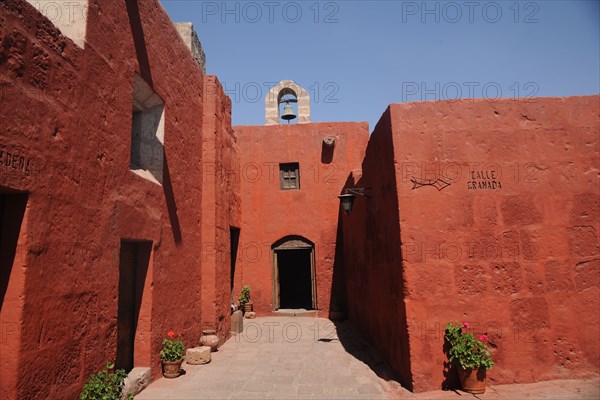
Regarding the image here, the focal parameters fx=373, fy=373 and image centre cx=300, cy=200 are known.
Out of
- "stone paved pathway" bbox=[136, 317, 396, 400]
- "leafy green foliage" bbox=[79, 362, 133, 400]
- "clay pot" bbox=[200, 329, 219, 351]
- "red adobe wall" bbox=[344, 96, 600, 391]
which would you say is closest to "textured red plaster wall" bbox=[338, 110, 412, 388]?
"red adobe wall" bbox=[344, 96, 600, 391]

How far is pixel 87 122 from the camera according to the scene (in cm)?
415

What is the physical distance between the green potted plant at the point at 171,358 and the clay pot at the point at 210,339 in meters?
1.40

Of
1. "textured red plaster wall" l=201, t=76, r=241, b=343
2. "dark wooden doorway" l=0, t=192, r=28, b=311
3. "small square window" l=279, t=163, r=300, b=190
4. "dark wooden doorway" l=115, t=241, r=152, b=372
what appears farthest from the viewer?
"small square window" l=279, t=163, r=300, b=190

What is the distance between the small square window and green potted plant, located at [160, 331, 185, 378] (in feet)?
21.7

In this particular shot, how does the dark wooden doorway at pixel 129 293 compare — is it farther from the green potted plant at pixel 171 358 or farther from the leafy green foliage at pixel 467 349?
the leafy green foliage at pixel 467 349

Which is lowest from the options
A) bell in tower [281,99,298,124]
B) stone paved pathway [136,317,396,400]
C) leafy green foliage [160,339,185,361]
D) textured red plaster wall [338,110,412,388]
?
stone paved pathway [136,317,396,400]

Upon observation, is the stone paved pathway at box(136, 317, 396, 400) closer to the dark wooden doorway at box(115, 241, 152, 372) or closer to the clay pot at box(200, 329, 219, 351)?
the clay pot at box(200, 329, 219, 351)

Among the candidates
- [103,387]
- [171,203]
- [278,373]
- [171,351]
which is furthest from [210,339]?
[103,387]

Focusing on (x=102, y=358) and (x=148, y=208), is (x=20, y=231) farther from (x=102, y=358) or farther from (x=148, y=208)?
(x=148, y=208)

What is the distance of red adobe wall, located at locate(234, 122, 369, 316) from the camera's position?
1120cm

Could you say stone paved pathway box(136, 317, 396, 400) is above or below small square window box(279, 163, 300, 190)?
below

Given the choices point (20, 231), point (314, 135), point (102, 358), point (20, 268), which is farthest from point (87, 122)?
point (314, 135)

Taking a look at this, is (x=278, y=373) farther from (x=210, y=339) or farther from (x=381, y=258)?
(x=381, y=258)

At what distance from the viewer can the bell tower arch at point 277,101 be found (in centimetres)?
1208
